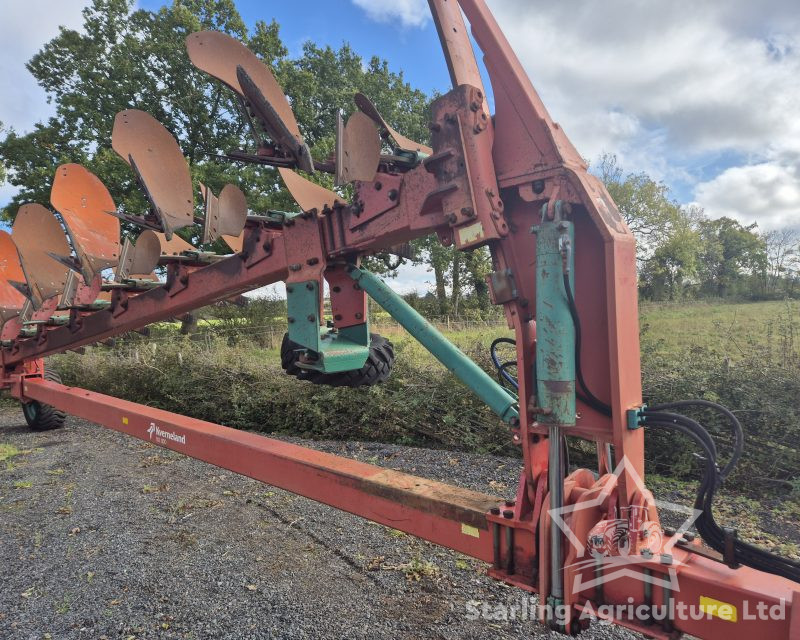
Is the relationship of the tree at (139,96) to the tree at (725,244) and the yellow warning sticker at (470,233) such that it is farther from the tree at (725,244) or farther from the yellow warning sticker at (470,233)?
the tree at (725,244)

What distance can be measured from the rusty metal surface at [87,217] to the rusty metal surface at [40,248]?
0.89ft

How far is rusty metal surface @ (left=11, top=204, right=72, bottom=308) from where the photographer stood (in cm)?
469

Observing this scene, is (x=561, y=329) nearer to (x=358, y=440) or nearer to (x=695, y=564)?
(x=695, y=564)

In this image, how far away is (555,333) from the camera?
5.50 ft

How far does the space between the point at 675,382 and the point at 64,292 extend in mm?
6213

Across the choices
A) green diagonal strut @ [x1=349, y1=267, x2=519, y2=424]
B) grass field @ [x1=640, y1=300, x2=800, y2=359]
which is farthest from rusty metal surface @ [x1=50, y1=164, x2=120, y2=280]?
grass field @ [x1=640, y1=300, x2=800, y2=359]

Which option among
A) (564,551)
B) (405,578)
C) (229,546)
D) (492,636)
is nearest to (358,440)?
(229,546)

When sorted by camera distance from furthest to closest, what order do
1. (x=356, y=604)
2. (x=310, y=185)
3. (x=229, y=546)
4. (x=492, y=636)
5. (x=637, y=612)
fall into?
1. (x=229, y=546)
2. (x=310, y=185)
3. (x=356, y=604)
4. (x=492, y=636)
5. (x=637, y=612)

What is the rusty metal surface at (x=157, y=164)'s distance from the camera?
10.3 ft

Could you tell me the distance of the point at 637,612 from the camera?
5.13 feet

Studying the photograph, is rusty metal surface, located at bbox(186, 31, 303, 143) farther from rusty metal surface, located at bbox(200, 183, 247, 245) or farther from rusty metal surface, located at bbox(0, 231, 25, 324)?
rusty metal surface, located at bbox(0, 231, 25, 324)

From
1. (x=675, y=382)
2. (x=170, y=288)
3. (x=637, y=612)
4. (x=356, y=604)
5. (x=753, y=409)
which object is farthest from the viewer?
(x=675, y=382)

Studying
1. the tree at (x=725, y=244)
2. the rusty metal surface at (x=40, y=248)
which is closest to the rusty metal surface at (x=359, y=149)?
the rusty metal surface at (x=40, y=248)

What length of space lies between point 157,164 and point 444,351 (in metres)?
2.25
